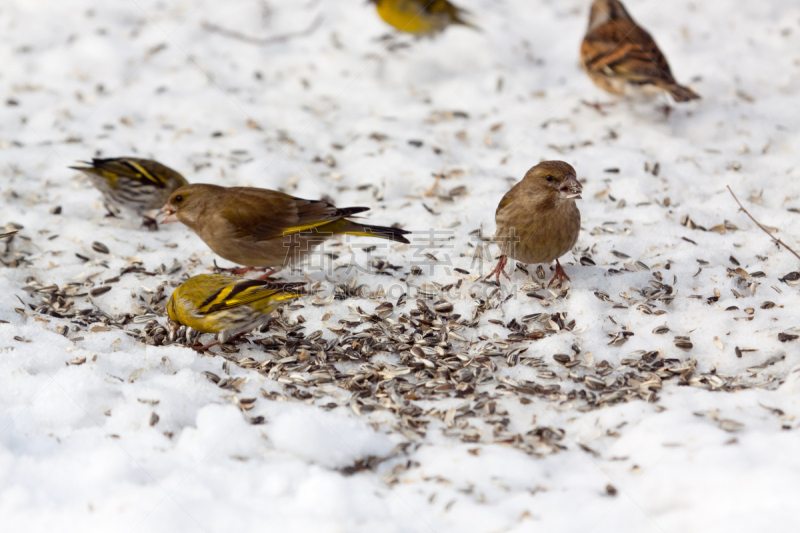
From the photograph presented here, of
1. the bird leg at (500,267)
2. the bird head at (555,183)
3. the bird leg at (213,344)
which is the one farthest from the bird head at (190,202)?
the bird head at (555,183)

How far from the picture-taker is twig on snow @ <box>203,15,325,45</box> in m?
9.20

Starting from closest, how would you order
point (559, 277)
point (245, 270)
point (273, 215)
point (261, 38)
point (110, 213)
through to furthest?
point (559, 277), point (273, 215), point (245, 270), point (110, 213), point (261, 38)

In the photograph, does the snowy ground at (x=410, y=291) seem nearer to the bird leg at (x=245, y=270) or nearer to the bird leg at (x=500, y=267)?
the bird leg at (x=500, y=267)

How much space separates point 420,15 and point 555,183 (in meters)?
4.71

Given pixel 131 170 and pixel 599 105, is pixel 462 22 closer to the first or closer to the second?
pixel 599 105

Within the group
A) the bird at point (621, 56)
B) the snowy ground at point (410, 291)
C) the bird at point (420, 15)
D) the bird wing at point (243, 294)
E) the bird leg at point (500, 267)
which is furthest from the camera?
the bird at point (420, 15)

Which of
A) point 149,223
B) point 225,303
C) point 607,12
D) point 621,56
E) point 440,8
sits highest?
point 607,12

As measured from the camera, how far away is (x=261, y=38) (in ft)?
30.4

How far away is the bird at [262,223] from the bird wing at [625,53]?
11.8 feet

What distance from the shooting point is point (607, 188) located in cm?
646

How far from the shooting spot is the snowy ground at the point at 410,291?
3229 millimetres

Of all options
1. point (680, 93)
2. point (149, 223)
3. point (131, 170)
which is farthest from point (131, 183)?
point (680, 93)

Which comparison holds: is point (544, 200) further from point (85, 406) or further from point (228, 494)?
point (85, 406)

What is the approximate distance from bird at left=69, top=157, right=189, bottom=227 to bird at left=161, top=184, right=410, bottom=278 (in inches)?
33.1
